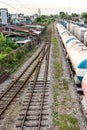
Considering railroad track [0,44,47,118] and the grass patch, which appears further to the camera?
railroad track [0,44,47,118]

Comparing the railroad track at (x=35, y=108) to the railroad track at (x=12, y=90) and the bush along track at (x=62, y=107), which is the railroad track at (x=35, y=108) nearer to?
the bush along track at (x=62, y=107)

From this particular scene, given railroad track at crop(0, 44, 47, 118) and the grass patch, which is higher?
railroad track at crop(0, 44, 47, 118)

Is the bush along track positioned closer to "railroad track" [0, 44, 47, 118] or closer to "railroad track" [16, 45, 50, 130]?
"railroad track" [16, 45, 50, 130]

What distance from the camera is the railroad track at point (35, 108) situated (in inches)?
597

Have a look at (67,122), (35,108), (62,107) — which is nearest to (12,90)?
(35,108)

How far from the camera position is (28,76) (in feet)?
87.9

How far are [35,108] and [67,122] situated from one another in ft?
9.46

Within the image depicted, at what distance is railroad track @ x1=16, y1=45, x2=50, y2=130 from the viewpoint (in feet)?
49.8

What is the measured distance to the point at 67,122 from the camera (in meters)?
15.8

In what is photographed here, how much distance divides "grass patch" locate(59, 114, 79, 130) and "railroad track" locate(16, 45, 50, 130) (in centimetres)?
90

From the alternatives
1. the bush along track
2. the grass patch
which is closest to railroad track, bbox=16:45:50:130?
the bush along track

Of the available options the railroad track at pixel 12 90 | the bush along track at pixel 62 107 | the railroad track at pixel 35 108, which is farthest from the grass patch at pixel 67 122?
the railroad track at pixel 12 90

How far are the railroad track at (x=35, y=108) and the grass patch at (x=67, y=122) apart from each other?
0.90 m

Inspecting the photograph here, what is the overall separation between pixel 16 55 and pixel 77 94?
698 inches
